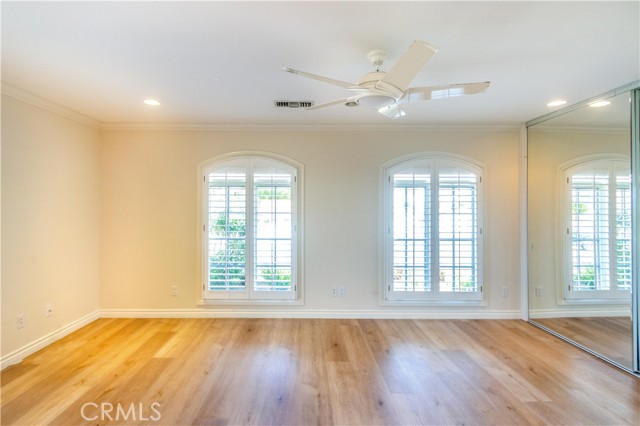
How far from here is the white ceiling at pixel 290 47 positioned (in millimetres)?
1570

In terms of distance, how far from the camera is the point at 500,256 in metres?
3.75

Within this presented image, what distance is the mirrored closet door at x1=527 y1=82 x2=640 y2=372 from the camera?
8.42 feet

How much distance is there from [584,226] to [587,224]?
0.12 feet

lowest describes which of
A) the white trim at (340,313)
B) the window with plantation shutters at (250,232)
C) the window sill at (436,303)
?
the white trim at (340,313)

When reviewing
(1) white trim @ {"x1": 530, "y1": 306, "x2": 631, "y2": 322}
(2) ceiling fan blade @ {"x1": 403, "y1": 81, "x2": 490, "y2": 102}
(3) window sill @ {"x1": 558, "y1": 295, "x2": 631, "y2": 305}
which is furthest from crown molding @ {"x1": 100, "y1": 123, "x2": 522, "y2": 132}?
(1) white trim @ {"x1": 530, "y1": 306, "x2": 631, "y2": 322}

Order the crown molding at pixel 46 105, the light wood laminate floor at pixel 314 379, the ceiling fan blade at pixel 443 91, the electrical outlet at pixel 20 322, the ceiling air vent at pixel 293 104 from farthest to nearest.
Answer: the ceiling air vent at pixel 293 104, the electrical outlet at pixel 20 322, the crown molding at pixel 46 105, the light wood laminate floor at pixel 314 379, the ceiling fan blade at pixel 443 91

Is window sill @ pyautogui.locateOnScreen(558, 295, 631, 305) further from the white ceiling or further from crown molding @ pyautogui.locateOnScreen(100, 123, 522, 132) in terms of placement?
crown molding @ pyautogui.locateOnScreen(100, 123, 522, 132)

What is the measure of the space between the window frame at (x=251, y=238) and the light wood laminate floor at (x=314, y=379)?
0.43m

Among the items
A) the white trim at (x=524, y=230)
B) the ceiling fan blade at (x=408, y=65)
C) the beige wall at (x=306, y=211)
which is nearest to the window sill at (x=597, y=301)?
the white trim at (x=524, y=230)

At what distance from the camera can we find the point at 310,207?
12.3ft

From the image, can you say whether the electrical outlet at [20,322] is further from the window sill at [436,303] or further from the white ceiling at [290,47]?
the window sill at [436,303]

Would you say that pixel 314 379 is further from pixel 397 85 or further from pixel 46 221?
pixel 46 221

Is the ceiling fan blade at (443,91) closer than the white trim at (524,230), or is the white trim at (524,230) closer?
the ceiling fan blade at (443,91)

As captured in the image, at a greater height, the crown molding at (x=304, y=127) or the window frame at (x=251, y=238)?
the crown molding at (x=304, y=127)
